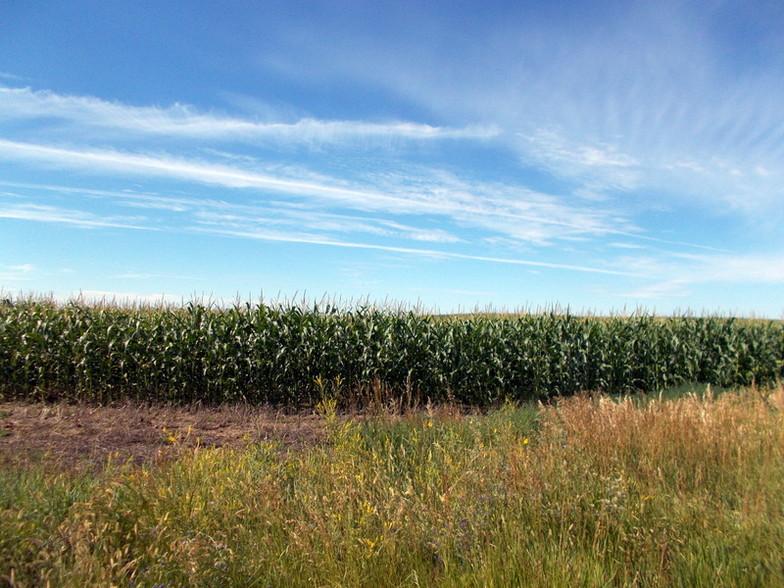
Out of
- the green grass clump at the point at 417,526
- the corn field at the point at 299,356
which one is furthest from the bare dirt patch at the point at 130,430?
the green grass clump at the point at 417,526

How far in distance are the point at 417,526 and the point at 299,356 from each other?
8.86 m

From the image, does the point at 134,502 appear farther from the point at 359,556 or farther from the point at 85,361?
the point at 85,361

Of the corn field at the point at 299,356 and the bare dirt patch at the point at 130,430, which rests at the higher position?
the corn field at the point at 299,356

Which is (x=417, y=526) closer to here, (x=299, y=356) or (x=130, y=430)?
(x=130, y=430)

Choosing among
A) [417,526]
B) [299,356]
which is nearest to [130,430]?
[299,356]

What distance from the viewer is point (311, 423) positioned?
10.6m

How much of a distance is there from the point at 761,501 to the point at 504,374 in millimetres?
8663

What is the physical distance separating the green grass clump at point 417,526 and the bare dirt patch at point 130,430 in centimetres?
216

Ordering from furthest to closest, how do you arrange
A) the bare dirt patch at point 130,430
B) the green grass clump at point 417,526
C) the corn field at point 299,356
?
the corn field at point 299,356
the bare dirt patch at point 130,430
the green grass clump at point 417,526

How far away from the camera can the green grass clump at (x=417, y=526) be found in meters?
3.48

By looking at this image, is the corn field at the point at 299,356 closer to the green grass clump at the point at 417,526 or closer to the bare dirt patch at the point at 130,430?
the bare dirt patch at the point at 130,430

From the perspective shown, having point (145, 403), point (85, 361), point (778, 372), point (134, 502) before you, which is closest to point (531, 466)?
point (134, 502)

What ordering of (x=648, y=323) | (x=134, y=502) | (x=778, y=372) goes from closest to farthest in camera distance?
(x=134, y=502) < (x=648, y=323) < (x=778, y=372)

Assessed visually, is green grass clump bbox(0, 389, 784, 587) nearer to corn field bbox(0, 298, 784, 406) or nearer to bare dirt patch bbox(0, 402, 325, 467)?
bare dirt patch bbox(0, 402, 325, 467)
